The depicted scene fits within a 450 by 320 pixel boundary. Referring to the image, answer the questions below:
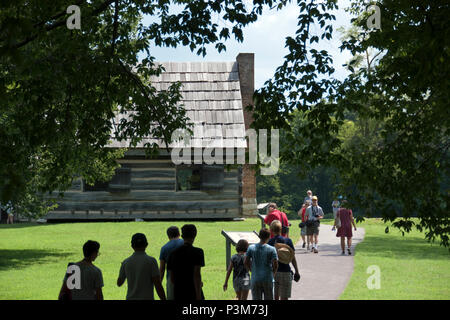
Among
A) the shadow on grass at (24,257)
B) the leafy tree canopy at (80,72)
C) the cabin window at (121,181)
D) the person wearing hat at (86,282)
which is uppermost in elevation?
the leafy tree canopy at (80,72)

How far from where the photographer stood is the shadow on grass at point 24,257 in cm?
1761

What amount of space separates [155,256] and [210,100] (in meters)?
16.5

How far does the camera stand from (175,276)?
810 centimetres

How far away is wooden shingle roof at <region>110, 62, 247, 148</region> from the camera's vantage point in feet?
103

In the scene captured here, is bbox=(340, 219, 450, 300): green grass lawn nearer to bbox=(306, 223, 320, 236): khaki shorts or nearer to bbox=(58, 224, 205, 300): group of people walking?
bbox=(306, 223, 320, 236): khaki shorts

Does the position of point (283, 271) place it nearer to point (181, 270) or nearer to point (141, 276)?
point (181, 270)

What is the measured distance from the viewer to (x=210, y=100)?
33.4m

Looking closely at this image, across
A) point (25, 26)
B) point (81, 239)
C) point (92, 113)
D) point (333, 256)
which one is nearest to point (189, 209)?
point (81, 239)

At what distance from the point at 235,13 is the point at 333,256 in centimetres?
954

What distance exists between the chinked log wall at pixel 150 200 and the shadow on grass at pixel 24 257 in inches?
361

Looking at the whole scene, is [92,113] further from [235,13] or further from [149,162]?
[149,162]

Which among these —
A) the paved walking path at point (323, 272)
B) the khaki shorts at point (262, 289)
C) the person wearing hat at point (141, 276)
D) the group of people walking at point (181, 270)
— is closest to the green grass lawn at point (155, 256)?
the paved walking path at point (323, 272)

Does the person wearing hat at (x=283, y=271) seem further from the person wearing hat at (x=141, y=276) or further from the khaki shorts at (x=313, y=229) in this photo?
the khaki shorts at (x=313, y=229)

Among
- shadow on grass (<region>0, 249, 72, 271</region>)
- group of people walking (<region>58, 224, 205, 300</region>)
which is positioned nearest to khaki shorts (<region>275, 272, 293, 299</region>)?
group of people walking (<region>58, 224, 205, 300</region>)
